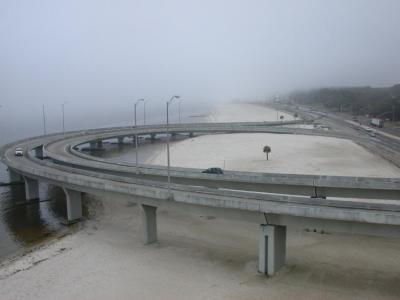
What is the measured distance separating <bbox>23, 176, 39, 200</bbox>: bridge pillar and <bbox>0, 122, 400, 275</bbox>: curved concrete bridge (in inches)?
4.5

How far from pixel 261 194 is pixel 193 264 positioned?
6.80 m

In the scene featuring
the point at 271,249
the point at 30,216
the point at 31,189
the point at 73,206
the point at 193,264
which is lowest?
the point at 30,216

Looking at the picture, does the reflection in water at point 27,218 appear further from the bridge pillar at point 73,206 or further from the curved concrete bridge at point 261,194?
the curved concrete bridge at point 261,194

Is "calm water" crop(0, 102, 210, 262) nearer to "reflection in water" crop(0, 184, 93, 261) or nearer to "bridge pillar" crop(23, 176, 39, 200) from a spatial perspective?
"reflection in water" crop(0, 184, 93, 261)

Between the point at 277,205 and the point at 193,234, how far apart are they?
34.0ft

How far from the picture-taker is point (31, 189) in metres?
50.3

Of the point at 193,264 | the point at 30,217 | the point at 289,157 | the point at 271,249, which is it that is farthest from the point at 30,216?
the point at 289,157

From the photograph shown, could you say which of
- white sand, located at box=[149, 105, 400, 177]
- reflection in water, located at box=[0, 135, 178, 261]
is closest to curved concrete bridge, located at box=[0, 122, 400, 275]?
reflection in water, located at box=[0, 135, 178, 261]

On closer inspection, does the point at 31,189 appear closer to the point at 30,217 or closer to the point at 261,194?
the point at 30,217

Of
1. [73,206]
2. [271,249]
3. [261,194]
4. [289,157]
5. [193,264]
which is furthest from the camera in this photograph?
[289,157]

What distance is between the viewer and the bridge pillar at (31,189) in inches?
1967

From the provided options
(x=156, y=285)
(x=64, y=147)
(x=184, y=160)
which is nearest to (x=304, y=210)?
(x=156, y=285)

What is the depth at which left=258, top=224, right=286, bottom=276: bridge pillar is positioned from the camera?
25297mm

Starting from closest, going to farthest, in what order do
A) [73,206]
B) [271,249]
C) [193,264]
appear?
[271,249], [193,264], [73,206]
